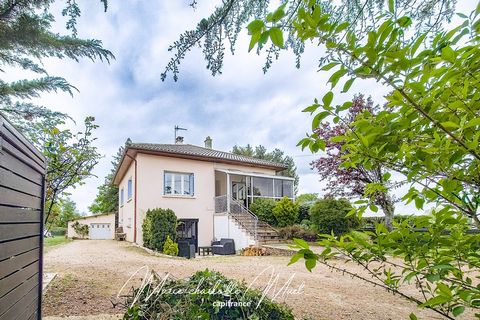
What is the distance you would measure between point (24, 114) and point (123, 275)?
3.85 meters

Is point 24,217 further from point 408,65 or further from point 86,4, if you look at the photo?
point 408,65

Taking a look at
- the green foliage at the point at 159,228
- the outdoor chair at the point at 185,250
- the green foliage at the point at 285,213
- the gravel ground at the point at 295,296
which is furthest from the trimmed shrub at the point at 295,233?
the gravel ground at the point at 295,296

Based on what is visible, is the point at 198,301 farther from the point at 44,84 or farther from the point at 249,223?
the point at 249,223

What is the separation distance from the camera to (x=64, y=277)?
19.8 ft

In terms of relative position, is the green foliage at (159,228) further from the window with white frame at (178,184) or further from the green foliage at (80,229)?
the green foliage at (80,229)

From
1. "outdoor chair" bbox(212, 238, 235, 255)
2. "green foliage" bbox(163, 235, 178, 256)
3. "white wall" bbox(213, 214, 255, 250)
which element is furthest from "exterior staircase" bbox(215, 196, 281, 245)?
"green foliage" bbox(163, 235, 178, 256)

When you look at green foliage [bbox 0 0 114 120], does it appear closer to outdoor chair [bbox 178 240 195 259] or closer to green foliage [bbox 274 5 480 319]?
green foliage [bbox 274 5 480 319]

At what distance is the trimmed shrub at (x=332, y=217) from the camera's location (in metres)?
13.8

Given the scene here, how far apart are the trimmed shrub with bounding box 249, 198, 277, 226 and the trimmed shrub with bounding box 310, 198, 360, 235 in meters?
2.48

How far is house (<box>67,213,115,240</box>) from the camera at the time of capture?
23188 mm

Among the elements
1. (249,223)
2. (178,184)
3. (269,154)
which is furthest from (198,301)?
(269,154)

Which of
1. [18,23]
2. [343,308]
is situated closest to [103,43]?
[18,23]

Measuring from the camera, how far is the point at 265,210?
15977 millimetres

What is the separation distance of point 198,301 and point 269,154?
39.3 metres
